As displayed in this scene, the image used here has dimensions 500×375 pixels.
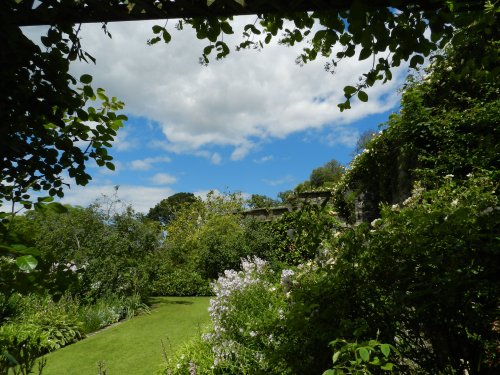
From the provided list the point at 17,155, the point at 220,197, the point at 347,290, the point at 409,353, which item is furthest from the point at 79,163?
the point at 220,197

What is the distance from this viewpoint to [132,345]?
6.96 meters

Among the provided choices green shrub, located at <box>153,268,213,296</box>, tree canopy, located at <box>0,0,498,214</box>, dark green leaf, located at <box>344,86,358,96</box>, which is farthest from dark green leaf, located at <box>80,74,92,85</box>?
green shrub, located at <box>153,268,213,296</box>

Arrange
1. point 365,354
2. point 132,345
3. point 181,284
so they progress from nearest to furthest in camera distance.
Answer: point 365,354 < point 132,345 < point 181,284

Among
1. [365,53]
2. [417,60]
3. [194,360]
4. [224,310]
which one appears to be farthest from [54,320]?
[417,60]

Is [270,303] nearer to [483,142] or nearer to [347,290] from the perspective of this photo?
[347,290]

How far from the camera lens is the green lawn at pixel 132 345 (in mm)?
5895

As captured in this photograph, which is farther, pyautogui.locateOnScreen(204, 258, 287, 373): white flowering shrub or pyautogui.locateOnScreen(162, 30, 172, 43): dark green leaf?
pyautogui.locateOnScreen(204, 258, 287, 373): white flowering shrub

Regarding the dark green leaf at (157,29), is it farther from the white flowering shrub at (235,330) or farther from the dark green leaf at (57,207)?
the white flowering shrub at (235,330)

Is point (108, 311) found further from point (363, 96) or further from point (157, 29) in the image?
point (363, 96)

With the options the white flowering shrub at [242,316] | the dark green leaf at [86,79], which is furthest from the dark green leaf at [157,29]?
the white flowering shrub at [242,316]

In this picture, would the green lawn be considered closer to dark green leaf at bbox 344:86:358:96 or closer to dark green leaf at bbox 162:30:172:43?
dark green leaf at bbox 162:30:172:43

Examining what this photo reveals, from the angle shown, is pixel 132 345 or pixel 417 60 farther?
pixel 132 345

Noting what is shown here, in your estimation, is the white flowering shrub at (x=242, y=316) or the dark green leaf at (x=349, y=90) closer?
the dark green leaf at (x=349, y=90)

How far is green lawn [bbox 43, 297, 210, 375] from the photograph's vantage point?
5.89 meters
